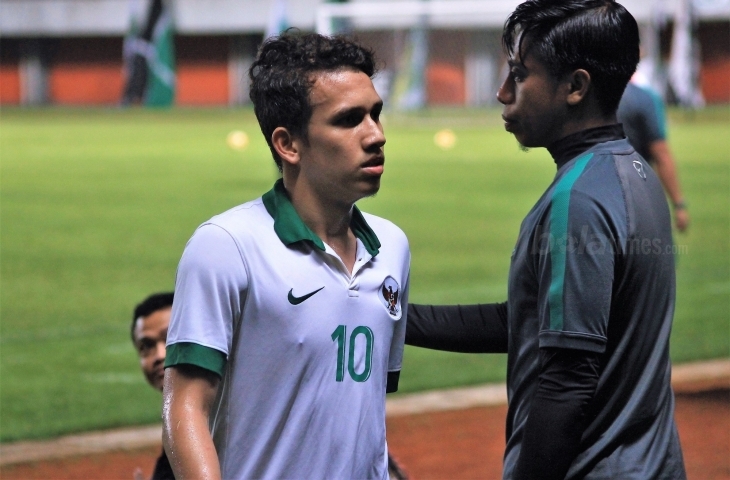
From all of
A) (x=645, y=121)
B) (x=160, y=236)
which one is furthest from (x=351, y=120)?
(x=160, y=236)

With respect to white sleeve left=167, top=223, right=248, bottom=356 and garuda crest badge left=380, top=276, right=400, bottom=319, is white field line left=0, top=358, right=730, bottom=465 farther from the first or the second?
white sleeve left=167, top=223, right=248, bottom=356

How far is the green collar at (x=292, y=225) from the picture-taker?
2570mm

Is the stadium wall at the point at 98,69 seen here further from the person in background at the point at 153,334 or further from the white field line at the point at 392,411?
the person in background at the point at 153,334

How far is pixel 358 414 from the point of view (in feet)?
8.55

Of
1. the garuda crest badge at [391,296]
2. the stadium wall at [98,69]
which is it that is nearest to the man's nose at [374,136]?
the garuda crest badge at [391,296]

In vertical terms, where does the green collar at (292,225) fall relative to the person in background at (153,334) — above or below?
above

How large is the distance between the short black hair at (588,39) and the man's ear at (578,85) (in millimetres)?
13

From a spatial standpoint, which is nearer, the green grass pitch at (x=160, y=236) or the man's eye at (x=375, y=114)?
the man's eye at (x=375, y=114)

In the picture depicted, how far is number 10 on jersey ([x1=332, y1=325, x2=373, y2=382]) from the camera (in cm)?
255

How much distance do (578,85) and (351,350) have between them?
82cm

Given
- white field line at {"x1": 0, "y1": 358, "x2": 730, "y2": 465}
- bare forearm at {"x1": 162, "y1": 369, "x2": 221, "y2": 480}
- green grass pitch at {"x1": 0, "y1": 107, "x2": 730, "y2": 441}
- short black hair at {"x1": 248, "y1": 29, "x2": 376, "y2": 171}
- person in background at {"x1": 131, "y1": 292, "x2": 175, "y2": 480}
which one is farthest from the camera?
green grass pitch at {"x1": 0, "y1": 107, "x2": 730, "y2": 441}

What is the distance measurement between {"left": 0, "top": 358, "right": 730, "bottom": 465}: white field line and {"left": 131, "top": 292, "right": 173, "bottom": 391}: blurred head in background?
78.2 inches

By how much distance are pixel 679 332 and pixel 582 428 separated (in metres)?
7.38

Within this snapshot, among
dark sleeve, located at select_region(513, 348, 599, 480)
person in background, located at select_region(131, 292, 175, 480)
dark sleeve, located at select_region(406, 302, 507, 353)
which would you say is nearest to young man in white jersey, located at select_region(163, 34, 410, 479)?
dark sleeve, located at select_region(406, 302, 507, 353)
